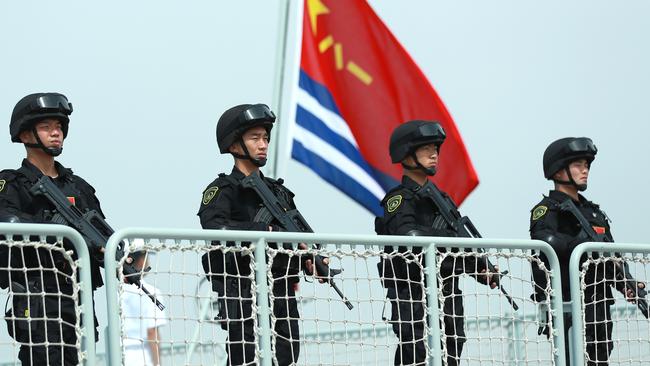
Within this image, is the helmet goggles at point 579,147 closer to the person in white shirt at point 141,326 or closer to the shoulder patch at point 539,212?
the shoulder patch at point 539,212

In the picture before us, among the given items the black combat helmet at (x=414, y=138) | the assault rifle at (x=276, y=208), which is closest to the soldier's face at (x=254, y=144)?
the assault rifle at (x=276, y=208)

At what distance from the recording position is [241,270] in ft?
18.1

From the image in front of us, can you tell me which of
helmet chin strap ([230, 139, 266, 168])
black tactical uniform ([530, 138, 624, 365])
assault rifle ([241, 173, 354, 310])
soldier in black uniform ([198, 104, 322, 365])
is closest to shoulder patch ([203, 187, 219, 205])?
soldier in black uniform ([198, 104, 322, 365])

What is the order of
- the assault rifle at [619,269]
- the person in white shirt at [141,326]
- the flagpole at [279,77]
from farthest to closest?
the flagpole at [279,77]
the assault rifle at [619,269]
the person in white shirt at [141,326]

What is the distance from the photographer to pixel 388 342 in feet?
18.9

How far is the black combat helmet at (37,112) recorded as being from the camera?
5.99 metres

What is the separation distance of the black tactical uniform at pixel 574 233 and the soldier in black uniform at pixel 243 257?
1.45 metres

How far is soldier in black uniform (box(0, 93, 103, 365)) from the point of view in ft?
17.3

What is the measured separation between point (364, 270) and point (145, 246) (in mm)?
1173

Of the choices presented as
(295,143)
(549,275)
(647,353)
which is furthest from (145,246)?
(295,143)

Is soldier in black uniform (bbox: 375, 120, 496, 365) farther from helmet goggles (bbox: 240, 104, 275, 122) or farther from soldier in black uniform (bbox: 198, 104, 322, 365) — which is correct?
helmet goggles (bbox: 240, 104, 275, 122)

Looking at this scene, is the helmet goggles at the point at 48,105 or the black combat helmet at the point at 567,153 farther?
the black combat helmet at the point at 567,153

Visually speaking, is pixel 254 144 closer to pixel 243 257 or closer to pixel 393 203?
pixel 393 203

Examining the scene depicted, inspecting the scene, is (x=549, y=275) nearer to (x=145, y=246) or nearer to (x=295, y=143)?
(x=145, y=246)
